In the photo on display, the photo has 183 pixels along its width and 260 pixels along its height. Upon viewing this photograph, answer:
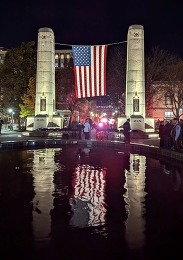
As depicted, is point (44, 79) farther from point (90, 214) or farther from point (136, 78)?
point (90, 214)

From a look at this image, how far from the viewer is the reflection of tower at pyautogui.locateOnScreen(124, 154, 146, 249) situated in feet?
16.3

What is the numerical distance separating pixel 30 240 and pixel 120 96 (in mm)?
38740

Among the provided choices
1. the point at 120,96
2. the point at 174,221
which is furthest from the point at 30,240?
the point at 120,96

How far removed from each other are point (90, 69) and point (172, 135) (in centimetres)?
998

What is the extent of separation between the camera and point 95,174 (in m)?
10.4

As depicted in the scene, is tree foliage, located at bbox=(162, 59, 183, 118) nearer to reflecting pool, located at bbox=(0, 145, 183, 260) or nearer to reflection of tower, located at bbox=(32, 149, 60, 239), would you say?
reflection of tower, located at bbox=(32, 149, 60, 239)

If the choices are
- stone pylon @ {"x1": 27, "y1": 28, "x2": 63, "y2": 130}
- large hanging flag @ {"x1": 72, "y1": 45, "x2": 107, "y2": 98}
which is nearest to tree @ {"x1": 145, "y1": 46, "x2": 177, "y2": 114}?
stone pylon @ {"x1": 27, "y1": 28, "x2": 63, "y2": 130}

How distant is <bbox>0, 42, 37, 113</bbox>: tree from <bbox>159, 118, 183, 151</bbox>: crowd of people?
30.0 meters

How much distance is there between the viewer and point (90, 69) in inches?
940

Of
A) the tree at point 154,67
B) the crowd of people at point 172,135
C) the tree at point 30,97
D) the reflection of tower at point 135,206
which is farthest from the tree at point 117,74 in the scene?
the reflection of tower at point 135,206

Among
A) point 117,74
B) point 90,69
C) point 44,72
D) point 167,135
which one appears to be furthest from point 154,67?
point 167,135

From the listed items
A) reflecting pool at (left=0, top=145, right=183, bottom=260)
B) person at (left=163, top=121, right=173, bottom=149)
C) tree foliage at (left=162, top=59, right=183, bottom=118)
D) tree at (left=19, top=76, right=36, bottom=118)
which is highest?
tree foliage at (left=162, top=59, right=183, bottom=118)

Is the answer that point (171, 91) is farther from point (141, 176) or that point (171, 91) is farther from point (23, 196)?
point (23, 196)

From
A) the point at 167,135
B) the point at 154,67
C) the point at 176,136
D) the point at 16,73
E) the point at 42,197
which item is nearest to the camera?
the point at 42,197
